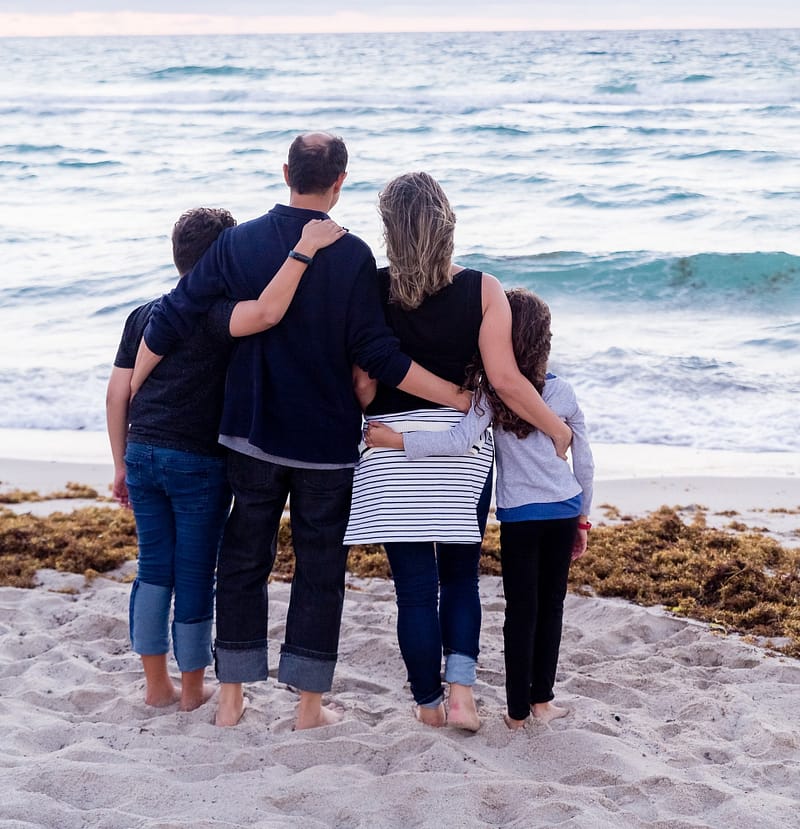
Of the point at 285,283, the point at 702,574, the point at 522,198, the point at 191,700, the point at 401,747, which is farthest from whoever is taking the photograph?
the point at 522,198

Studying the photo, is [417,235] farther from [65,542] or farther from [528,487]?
[65,542]

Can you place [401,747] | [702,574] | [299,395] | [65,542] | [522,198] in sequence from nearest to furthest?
[299,395], [401,747], [702,574], [65,542], [522,198]

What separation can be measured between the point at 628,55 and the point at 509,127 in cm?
1902

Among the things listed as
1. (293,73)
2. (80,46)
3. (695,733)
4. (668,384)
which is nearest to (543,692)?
(695,733)

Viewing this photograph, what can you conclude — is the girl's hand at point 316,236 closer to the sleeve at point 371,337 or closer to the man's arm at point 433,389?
the sleeve at point 371,337

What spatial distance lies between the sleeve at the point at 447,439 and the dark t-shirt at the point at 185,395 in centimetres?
65

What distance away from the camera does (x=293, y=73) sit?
37.3 meters

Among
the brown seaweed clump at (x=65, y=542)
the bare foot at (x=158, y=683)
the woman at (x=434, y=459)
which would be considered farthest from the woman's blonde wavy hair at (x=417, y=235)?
the brown seaweed clump at (x=65, y=542)

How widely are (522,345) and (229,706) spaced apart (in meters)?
1.55

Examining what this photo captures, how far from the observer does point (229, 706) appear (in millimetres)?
3289

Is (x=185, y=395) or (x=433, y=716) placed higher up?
(x=185, y=395)

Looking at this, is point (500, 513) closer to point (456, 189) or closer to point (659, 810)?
point (659, 810)

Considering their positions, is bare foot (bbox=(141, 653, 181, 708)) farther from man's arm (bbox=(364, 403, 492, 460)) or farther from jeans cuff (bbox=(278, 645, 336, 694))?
man's arm (bbox=(364, 403, 492, 460))

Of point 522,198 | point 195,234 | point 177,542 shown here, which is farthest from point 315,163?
point 522,198
